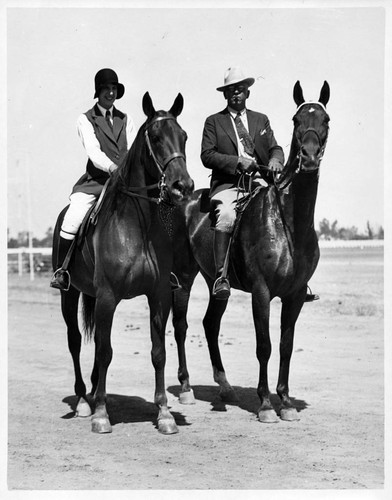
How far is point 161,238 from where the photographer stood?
26.9ft

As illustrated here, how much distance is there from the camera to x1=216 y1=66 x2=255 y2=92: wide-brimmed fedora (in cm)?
884

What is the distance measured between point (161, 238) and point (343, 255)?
21573mm

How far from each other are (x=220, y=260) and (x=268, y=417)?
1.77 m

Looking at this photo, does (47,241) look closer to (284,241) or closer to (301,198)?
(284,241)

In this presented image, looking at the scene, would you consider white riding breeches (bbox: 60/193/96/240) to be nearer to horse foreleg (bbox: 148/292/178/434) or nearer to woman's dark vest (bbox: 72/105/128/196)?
woman's dark vest (bbox: 72/105/128/196)

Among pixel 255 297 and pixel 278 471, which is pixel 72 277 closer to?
pixel 255 297

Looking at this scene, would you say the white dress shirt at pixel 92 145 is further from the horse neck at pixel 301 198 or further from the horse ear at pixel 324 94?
the horse ear at pixel 324 94

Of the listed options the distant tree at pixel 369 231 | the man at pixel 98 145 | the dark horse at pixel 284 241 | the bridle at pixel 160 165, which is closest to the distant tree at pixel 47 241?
the distant tree at pixel 369 231

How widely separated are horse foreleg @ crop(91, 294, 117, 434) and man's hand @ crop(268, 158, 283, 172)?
225 cm

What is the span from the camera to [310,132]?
7941 mm

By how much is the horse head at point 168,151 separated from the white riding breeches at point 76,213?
1152 mm
